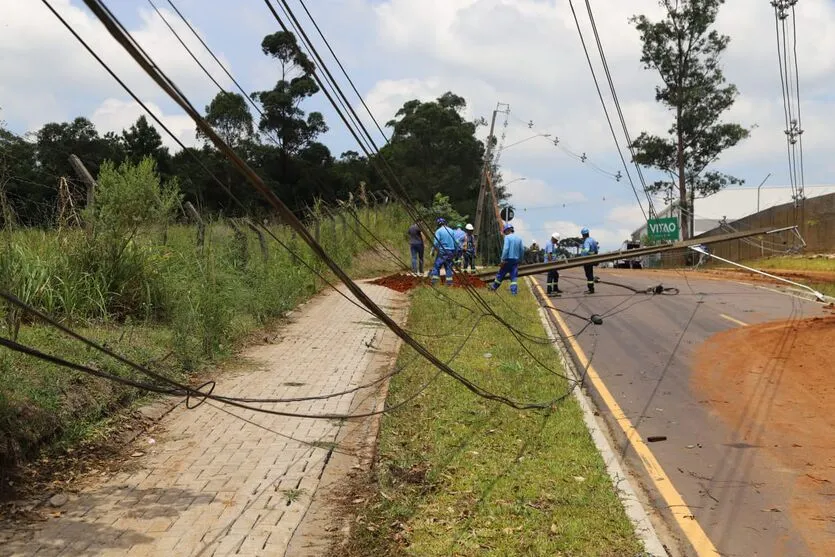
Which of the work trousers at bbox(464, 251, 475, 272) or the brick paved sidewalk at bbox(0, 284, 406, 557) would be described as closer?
the brick paved sidewalk at bbox(0, 284, 406, 557)

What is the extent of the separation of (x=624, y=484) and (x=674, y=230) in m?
35.6

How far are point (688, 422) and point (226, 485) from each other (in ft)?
15.8

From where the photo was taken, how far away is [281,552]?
4988 mm

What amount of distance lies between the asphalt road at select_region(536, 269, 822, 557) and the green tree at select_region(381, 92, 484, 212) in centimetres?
3821

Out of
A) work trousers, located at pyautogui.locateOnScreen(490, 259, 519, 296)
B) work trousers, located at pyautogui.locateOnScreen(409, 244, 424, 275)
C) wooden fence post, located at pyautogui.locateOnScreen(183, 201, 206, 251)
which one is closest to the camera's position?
wooden fence post, located at pyautogui.locateOnScreen(183, 201, 206, 251)

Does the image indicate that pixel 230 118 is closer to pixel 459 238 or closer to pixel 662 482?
pixel 459 238

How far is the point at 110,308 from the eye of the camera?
10.2 m

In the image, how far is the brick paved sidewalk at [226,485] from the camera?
16.5ft

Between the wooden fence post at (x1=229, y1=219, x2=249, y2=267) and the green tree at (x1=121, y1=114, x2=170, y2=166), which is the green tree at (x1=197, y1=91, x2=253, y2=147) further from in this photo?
the wooden fence post at (x1=229, y1=219, x2=249, y2=267)

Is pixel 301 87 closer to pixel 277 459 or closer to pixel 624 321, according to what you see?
pixel 624 321

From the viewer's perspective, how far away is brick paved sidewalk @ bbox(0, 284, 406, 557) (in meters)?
5.03

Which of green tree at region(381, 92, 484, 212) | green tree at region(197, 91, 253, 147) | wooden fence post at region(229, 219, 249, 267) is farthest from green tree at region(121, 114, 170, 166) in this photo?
wooden fence post at region(229, 219, 249, 267)

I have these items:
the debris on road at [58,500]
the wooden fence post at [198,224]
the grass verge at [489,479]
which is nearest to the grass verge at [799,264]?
the grass verge at [489,479]

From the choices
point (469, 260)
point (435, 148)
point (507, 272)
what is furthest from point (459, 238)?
point (435, 148)
